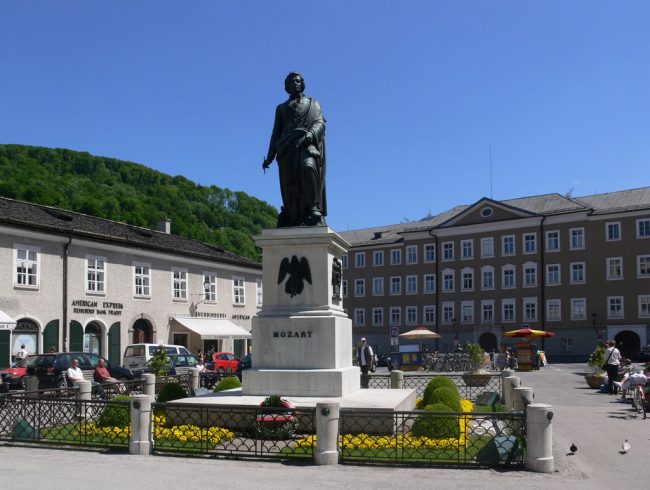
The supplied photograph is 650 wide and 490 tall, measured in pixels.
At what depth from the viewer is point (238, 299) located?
4931cm

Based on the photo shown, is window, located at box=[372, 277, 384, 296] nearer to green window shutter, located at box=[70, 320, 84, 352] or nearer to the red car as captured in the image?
the red car

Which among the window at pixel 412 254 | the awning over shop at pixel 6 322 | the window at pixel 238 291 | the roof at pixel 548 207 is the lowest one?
the awning over shop at pixel 6 322

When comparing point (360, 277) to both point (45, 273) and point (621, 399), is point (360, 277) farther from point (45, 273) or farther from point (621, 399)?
point (621, 399)

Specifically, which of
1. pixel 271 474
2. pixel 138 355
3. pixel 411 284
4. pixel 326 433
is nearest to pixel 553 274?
pixel 411 284

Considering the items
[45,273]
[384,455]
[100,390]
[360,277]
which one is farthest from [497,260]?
[384,455]

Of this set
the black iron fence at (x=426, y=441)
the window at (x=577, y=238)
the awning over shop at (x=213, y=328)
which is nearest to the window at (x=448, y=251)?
the window at (x=577, y=238)

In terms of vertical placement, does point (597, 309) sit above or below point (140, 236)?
below

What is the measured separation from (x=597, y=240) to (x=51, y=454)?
186 feet

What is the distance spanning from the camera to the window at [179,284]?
141 feet

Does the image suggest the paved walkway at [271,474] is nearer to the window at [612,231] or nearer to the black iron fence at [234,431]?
the black iron fence at [234,431]

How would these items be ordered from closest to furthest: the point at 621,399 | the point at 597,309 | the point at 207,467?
the point at 207,467, the point at 621,399, the point at 597,309

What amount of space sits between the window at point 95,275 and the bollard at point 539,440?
30006 mm

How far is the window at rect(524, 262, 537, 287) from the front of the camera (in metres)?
64.4

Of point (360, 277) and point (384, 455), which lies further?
point (360, 277)
